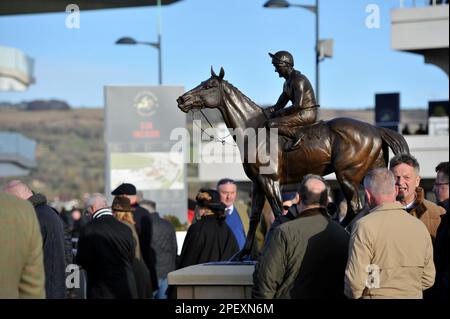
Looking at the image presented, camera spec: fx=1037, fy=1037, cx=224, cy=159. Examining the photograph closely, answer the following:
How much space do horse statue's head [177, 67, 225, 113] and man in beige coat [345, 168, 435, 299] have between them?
2.89 m

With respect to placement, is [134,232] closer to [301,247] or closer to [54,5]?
[301,247]

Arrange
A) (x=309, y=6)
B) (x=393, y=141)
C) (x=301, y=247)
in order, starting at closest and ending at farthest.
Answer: (x=301, y=247), (x=393, y=141), (x=309, y=6)

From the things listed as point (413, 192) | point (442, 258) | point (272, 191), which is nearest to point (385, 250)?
point (442, 258)

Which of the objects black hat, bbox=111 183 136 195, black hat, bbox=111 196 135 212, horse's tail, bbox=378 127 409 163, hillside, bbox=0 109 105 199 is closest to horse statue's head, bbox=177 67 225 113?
horse's tail, bbox=378 127 409 163

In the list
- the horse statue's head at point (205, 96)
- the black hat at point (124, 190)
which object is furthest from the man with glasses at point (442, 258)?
the black hat at point (124, 190)

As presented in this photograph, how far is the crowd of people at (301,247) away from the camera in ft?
18.5

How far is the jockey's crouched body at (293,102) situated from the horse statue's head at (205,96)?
550 millimetres

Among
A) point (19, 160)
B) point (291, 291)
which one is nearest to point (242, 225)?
point (291, 291)

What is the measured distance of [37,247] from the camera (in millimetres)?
5648

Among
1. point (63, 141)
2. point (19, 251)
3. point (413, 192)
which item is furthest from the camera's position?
point (63, 141)

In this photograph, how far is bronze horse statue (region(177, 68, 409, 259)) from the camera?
31.0 ft

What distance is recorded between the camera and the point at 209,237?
36.8ft

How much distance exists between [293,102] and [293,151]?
1.48ft

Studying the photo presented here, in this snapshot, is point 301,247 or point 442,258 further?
point 442,258
